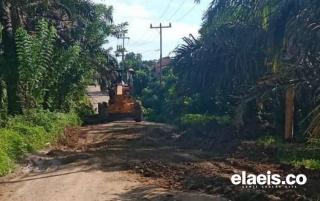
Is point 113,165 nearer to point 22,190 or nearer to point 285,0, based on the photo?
point 22,190

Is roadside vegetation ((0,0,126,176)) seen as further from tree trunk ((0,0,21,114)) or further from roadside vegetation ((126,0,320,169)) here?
roadside vegetation ((126,0,320,169))

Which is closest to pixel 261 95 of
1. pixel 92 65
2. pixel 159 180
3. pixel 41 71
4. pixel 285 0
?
pixel 285 0

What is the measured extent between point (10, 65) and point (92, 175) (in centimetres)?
816

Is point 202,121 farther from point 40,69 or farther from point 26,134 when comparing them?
point 26,134

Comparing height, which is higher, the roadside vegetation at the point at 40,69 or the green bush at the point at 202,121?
the roadside vegetation at the point at 40,69

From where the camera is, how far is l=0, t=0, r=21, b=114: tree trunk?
684 inches

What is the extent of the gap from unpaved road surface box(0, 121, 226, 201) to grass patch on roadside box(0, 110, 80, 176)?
0.34m

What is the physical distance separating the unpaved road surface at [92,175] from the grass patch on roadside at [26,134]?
0.34 metres

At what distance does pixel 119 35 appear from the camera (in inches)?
1357

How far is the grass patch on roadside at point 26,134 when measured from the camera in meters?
12.2
